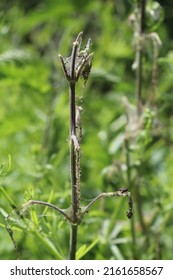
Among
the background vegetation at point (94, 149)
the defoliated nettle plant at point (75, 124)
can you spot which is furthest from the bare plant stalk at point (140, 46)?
the defoliated nettle plant at point (75, 124)

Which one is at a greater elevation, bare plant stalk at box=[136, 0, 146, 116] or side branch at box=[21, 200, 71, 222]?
bare plant stalk at box=[136, 0, 146, 116]

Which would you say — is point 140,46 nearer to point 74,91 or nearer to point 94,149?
point 94,149

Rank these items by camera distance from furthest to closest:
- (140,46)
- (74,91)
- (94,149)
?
1. (94,149)
2. (140,46)
3. (74,91)

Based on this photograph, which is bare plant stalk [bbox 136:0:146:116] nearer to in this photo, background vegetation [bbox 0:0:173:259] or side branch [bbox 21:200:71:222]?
background vegetation [bbox 0:0:173:259]

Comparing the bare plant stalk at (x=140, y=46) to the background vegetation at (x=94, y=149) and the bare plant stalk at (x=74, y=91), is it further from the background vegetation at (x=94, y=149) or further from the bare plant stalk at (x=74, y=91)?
the bare plant stalk at (x=74, y=91)

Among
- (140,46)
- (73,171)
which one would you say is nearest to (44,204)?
(73,171)

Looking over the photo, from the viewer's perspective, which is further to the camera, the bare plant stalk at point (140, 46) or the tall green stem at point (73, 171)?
the bare plant stalk at point (140, 46)

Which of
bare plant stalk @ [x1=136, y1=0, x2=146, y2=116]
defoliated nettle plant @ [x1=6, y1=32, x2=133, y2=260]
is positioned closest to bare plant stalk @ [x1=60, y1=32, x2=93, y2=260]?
defoliated nettle plant @ [x1=6, y1=32, x2=133, y2=260]
